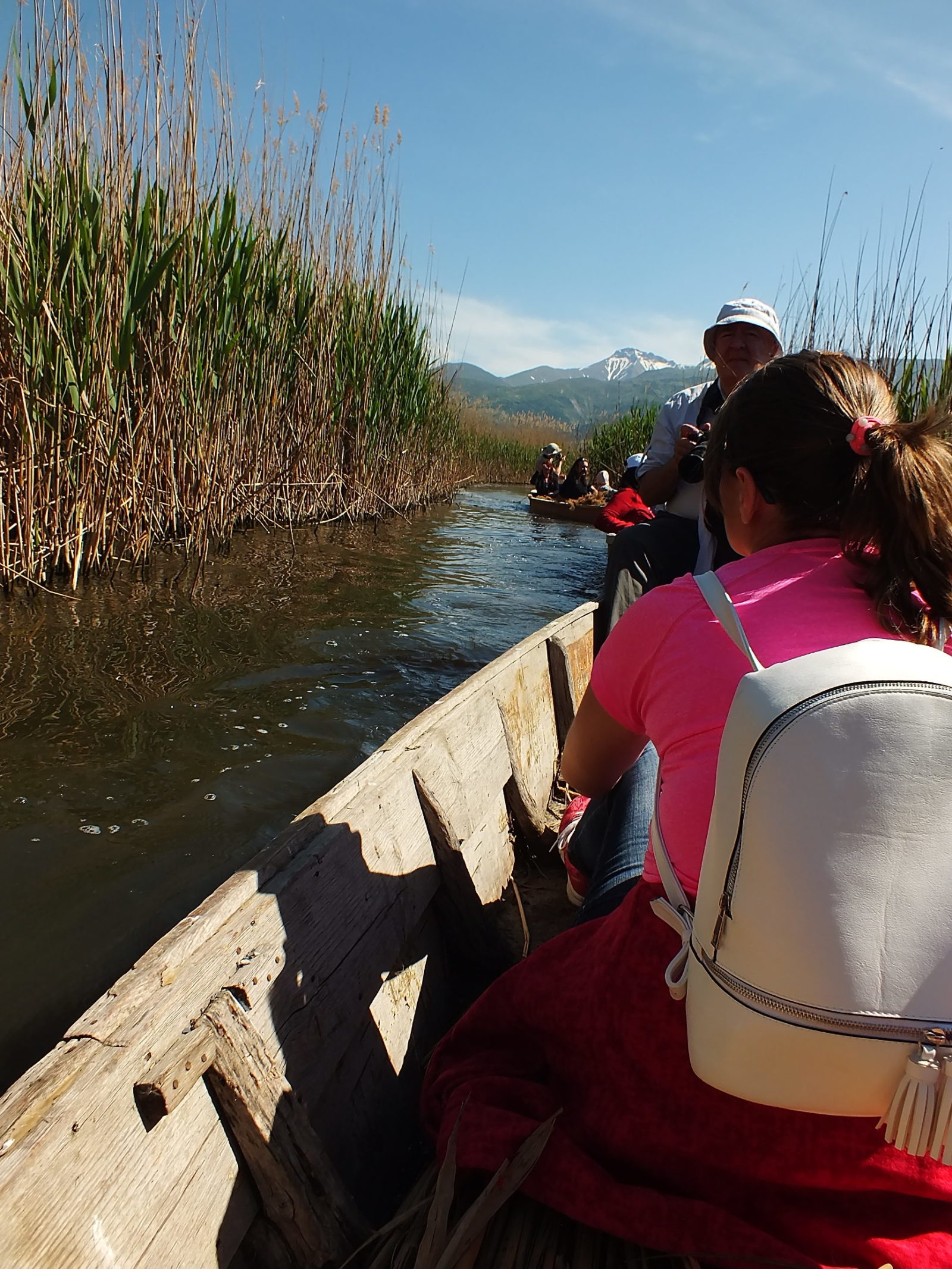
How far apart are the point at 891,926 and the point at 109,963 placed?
1.58 m

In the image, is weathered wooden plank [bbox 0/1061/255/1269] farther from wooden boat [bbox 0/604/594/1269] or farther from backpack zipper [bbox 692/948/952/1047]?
backpack zipper [bbox 692/948/952/1047]

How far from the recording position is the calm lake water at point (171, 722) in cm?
181

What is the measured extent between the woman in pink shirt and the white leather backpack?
12 cm

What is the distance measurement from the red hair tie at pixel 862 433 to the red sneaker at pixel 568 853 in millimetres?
1125

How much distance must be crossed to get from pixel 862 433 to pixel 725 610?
26 cm

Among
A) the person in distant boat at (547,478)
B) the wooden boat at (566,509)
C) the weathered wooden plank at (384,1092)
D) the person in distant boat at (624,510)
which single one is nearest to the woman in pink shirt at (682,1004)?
the weathered wooden plank at (384,1092)

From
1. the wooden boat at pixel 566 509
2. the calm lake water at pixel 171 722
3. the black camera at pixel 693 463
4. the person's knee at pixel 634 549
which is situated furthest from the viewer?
the wooden boat at pixel 566 509

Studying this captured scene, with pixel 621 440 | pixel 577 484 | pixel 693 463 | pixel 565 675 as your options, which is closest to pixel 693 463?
pixel 693 463

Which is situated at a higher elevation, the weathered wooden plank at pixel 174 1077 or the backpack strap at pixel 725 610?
the backpack strap at pixel 725 610

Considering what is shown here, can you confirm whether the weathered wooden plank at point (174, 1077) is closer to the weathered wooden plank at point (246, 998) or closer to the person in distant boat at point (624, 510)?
the weathered wooden plank at point (246, 998)

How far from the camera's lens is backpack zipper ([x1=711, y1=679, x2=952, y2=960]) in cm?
68

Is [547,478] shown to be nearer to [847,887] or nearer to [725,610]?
[725,610]

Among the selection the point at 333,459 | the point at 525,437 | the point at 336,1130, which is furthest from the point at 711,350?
the point at 525,437

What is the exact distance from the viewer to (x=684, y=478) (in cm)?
266
